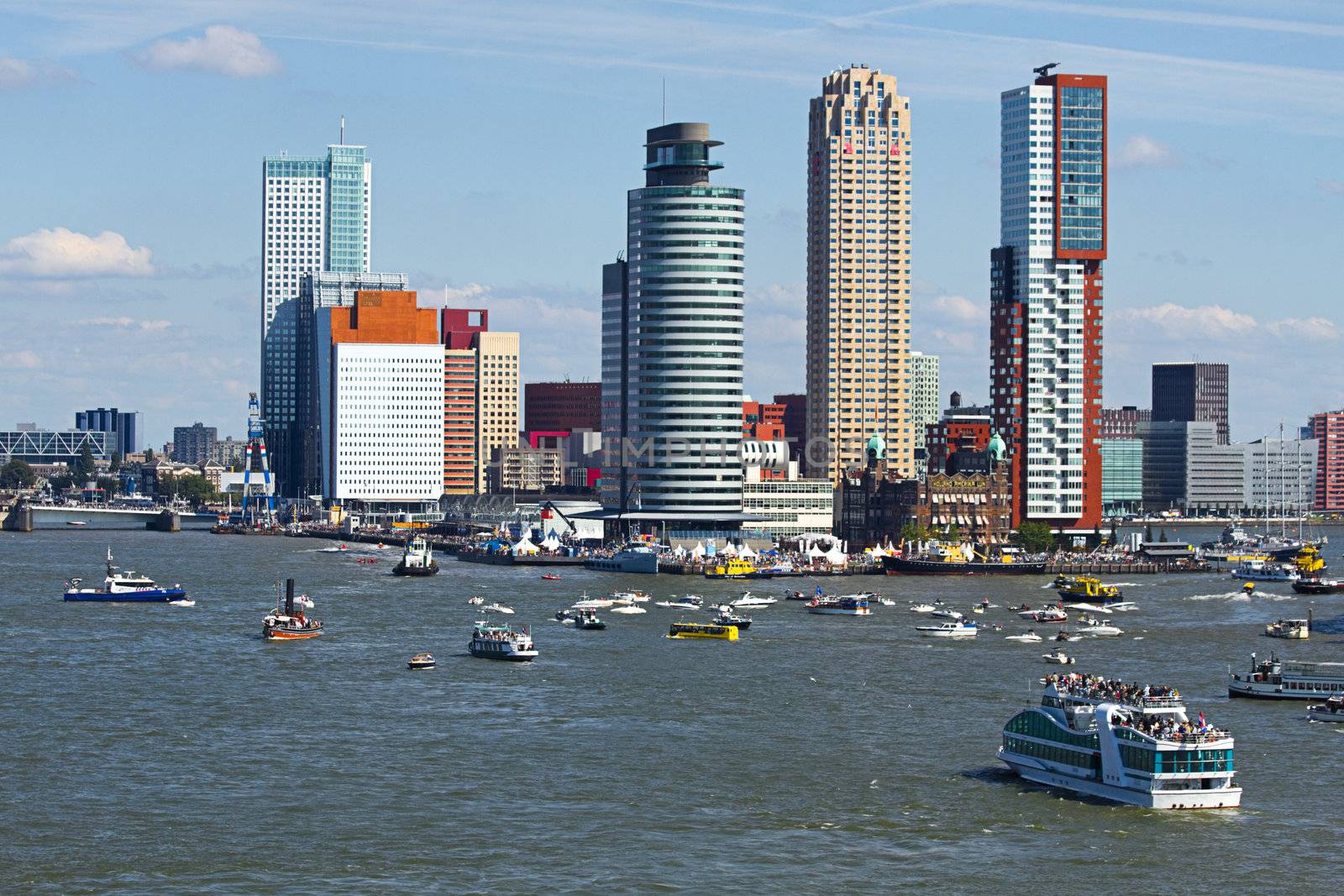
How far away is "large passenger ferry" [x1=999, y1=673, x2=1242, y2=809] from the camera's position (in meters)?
79.9

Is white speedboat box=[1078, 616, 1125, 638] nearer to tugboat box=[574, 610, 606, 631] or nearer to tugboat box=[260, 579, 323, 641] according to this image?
tugboat box=[574, 610, 606, 631]

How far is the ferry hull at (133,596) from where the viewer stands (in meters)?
181

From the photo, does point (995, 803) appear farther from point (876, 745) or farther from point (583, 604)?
point (583, 604)

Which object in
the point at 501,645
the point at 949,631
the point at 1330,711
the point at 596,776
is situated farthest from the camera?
the point at 949,631

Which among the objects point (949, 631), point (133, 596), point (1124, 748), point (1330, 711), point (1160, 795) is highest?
point (1124, 748)

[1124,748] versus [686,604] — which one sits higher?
[1124,748]

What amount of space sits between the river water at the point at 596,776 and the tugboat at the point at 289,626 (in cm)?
213

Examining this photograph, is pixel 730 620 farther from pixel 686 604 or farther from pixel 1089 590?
pixel 1089 590

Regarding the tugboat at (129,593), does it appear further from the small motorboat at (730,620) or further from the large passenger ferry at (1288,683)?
the large passenger ferry at (1288,683)

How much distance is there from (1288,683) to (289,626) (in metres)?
72.4

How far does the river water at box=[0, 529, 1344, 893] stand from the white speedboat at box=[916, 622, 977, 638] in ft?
31.3

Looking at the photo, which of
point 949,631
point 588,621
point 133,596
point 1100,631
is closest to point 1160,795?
point 949,631

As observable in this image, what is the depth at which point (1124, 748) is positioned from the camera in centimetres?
8131

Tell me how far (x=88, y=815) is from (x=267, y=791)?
7845 millimetres
